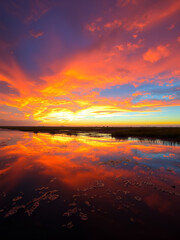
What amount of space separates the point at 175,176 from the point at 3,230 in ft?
37.0

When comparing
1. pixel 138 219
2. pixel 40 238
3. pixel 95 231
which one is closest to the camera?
pixel 40 238

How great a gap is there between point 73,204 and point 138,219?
3.11 m

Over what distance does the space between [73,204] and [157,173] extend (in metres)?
7.71

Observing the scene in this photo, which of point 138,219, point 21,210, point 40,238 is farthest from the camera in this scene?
point 21,210

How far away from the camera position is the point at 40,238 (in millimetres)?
4219

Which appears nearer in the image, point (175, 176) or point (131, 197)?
point (131, 197)

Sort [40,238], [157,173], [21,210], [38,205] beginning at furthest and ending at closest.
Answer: [157,173] < [38,205] < [21,210] < [40,238]

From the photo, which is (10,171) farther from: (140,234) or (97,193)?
(140,234)

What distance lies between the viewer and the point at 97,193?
705cm

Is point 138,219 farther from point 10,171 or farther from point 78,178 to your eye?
point 10,171

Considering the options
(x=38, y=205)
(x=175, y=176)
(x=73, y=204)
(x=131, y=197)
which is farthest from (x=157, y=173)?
(x=38, y=205)

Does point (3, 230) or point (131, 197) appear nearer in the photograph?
point (3, 230)

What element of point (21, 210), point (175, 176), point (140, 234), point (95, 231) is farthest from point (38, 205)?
point (175, 176)

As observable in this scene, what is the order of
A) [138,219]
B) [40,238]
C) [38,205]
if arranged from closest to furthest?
[40,238]
[138,219]
[38,205]
